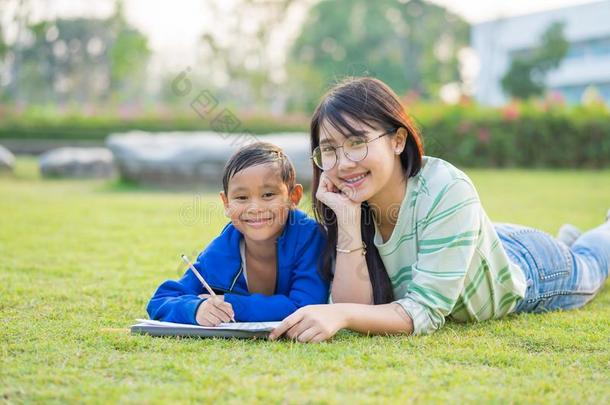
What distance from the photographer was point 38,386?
1890 millimetres

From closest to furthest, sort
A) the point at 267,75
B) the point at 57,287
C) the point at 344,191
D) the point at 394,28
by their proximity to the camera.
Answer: the point at 344,191 < the point at 57,287 < the point at 267,75 < the point at 394,28

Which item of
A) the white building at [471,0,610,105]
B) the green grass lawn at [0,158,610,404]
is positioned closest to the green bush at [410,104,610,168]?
the green grass lawn at [0,158,610,404]

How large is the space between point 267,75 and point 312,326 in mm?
22890

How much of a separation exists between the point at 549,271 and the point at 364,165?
1.14 meters

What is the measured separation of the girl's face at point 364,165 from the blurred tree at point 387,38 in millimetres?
36383

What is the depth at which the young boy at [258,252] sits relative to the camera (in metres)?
2.62

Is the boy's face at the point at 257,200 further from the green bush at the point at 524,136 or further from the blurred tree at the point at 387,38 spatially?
the blurred tree at the point at 387,38

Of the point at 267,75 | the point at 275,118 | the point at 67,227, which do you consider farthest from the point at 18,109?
the point at 67,227

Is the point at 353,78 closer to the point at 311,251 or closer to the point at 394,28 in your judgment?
the point at 311,251

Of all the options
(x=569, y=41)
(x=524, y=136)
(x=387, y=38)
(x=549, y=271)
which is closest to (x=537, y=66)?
(x=569, y=41)

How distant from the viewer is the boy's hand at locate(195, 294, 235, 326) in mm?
2484

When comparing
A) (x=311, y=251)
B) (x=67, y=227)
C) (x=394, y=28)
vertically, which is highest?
(x=394, y=28)

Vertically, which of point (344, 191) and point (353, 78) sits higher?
point (353, 78)

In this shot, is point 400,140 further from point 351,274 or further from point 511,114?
point 511,114
